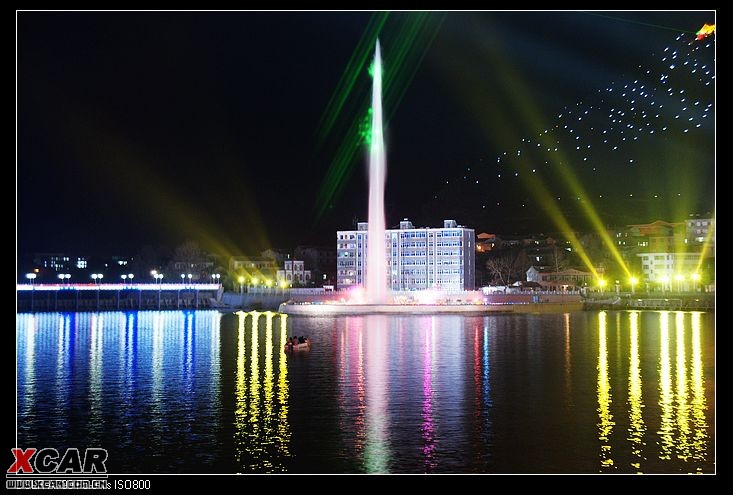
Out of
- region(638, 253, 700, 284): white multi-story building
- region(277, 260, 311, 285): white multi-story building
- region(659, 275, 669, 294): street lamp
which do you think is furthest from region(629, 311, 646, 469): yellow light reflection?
region(277, 260, 311, 285): white multi-story building

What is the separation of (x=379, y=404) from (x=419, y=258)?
3195 inches

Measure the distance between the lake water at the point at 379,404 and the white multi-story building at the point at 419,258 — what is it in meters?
58.8

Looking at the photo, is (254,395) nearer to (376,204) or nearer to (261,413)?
(261,413)

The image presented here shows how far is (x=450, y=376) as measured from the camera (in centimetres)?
2980

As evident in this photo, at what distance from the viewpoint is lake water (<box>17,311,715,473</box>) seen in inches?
719

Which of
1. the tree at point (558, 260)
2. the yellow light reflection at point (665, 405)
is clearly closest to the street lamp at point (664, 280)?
the tree at point (558, 260)

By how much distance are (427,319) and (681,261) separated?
150 ft

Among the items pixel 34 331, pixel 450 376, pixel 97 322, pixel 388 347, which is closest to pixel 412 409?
pixel 450 376

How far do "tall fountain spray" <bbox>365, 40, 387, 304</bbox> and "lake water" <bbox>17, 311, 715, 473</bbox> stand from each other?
24.9m

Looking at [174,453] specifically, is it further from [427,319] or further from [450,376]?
[427,319]

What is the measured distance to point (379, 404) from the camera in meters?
24.1

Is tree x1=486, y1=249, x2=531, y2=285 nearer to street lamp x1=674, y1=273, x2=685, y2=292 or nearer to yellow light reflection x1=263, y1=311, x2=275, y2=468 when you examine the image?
street lamp x1=674, y1=273, x2=685, y2=292

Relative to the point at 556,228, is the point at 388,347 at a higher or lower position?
lower

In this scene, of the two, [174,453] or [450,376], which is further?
[450,376]
